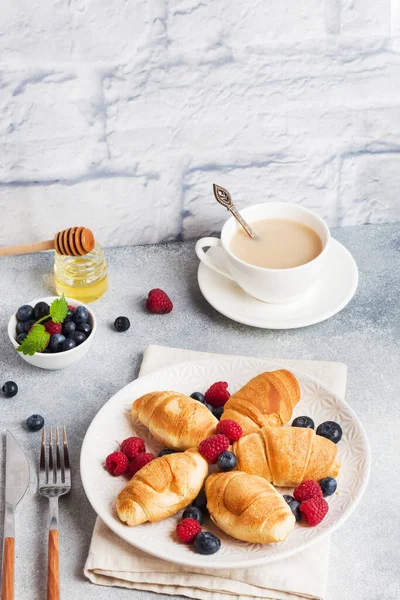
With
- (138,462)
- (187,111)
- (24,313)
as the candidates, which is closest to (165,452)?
(138,462)

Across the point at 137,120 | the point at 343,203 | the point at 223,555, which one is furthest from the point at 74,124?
the point at 223,555

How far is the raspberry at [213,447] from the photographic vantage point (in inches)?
43.8

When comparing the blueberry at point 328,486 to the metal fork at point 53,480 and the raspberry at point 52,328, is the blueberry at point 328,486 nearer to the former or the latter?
the metal fork at point 53,480

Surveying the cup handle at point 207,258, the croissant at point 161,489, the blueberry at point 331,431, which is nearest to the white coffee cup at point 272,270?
the cup handle at point 207,258

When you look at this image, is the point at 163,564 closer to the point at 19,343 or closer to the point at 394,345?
the point at 19,343

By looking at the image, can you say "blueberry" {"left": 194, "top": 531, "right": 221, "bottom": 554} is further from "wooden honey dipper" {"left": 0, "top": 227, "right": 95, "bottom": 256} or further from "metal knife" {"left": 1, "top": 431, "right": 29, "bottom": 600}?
"wooden honey dipper" {"left": 0, "top": 227, "right": 95, "bottom": 256}

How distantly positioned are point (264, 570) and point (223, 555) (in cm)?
6

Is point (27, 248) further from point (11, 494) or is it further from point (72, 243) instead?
point (11, 494)

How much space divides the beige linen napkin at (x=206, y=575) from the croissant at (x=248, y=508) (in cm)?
5

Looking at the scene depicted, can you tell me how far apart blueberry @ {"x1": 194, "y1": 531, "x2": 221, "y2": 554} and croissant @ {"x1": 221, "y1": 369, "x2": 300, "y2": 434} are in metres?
0.18

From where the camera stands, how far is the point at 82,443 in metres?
1.21

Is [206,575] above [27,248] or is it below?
below

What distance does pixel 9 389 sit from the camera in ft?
4.32

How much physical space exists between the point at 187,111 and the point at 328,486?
74cm
